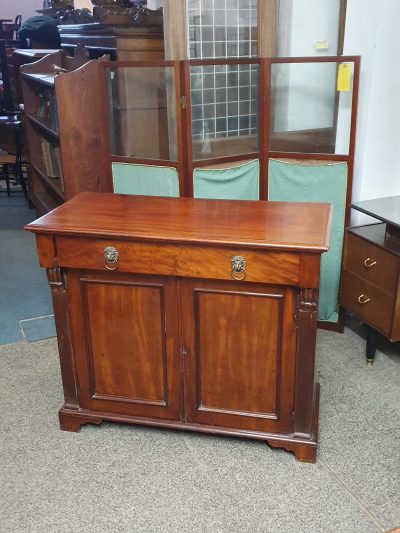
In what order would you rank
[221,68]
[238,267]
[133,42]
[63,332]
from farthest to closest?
1. [133,42]
2. [221,68]
3. [63,332]
4. [238,267]

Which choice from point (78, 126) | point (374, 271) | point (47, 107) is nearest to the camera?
point (374, 271)

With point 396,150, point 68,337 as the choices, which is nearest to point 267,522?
point 68,337

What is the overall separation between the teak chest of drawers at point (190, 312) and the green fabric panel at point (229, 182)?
46 centimetres

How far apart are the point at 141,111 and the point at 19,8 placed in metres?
5.92

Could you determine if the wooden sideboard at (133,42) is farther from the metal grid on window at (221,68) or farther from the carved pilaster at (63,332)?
the carved pilaster at (63,332)

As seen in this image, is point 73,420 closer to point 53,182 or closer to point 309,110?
point 309,110

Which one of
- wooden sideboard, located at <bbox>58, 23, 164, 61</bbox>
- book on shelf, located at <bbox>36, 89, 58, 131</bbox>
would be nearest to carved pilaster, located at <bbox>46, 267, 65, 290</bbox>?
wooden sideboard, located at <bbox>58, 23, 164, 61</bbox>

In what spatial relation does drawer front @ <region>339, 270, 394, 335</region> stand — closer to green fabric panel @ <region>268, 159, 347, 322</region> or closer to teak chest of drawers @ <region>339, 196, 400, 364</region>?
teak chest of drawers @ <region>339, 196, 400, 364</region>

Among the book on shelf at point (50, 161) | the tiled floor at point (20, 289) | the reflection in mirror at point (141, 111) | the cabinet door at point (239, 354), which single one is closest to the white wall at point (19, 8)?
the tiled floor at point (20, 289)

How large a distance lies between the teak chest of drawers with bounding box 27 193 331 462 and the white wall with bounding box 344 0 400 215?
733mm

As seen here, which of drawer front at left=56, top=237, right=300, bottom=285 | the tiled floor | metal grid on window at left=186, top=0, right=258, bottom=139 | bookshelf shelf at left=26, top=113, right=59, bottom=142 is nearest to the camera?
drawer front at left=56, top=237, right=300, bottom=285

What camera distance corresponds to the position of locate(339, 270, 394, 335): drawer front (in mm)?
2406

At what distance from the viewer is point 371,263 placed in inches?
96.7

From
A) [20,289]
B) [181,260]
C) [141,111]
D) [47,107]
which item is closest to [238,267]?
[181,260]
